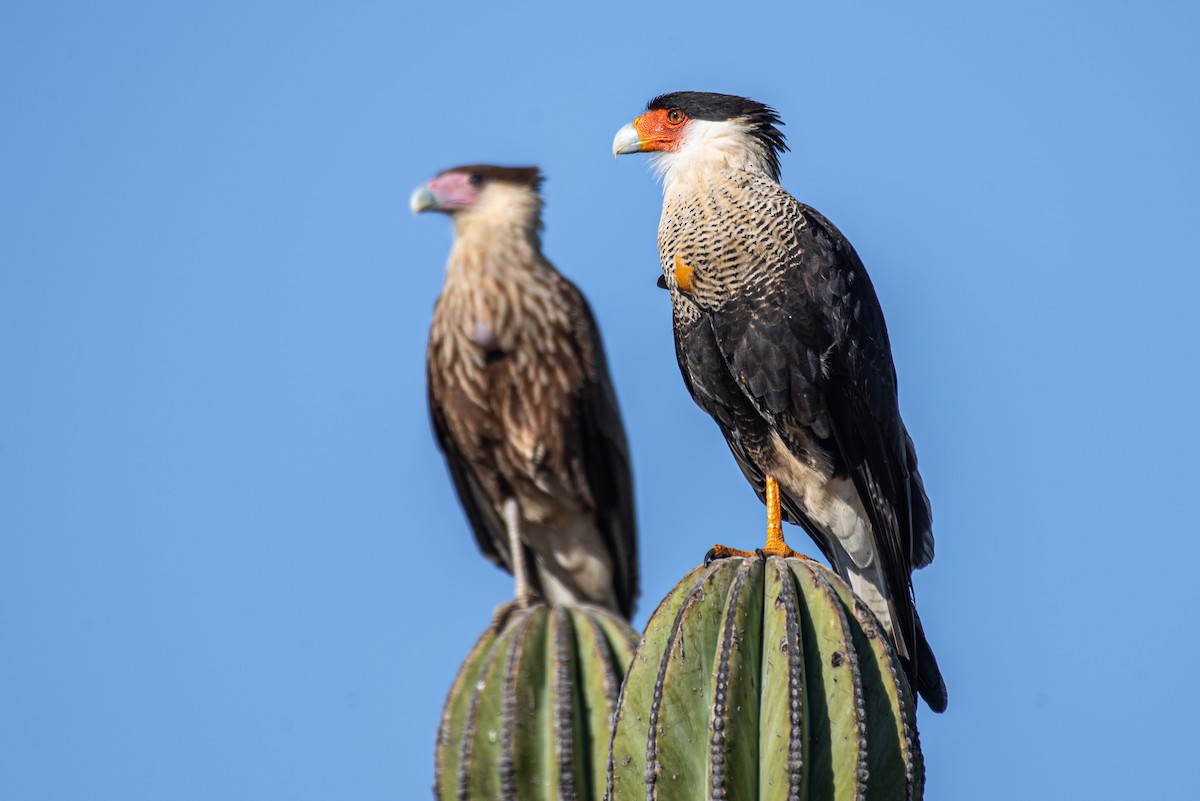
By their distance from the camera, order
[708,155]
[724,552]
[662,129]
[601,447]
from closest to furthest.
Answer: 1. [724,552]
2. [708,155]
3. [662,129]
4. [601,447]

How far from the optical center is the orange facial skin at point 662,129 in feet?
17.2

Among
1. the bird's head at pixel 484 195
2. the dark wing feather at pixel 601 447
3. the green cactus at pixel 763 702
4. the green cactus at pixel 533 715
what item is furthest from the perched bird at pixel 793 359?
the bird's head at pixel 484 195

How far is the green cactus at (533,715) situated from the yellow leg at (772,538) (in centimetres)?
52

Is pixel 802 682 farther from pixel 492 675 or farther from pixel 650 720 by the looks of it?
pixel 492 675

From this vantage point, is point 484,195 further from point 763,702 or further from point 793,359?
point 763,702

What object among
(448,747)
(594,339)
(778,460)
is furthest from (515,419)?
(448,747)

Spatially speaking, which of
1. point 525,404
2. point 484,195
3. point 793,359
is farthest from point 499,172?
point 793,359

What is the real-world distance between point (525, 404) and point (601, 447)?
383 mm

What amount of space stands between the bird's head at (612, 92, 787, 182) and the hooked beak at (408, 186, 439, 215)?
1134 mm

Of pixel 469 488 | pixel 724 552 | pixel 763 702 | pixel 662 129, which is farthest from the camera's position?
pixel 469 488

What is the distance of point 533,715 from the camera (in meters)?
4.56

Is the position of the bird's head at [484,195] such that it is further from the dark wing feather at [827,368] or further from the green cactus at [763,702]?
the green cactus at [763,702]

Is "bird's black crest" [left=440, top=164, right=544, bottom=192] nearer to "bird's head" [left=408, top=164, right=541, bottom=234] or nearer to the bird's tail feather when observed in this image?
"bird's head" [left=408, top=164, right=541, bottom=234]

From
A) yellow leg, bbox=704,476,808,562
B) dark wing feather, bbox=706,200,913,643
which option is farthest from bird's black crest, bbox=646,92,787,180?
yellow leg, bbox=704,476,808,562
